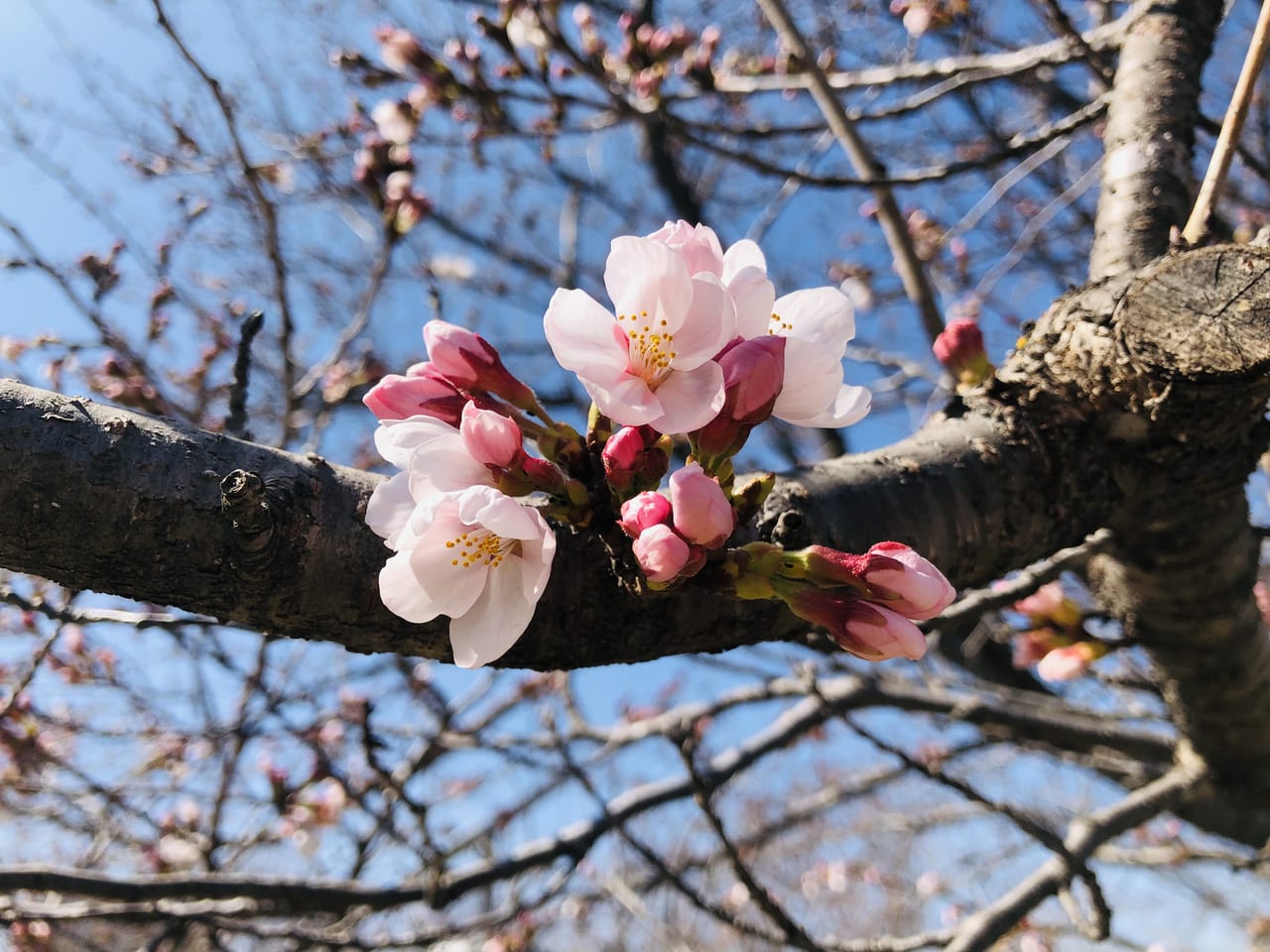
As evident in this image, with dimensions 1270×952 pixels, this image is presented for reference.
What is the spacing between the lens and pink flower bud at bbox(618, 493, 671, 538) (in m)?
0.80

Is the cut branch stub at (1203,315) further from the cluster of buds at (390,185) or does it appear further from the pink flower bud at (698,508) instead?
the cluster of buds at (390,185)

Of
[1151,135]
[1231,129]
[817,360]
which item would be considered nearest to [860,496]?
[817,360]

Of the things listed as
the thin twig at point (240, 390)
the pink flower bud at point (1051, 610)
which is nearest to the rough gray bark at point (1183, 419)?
the pink flower bud at point (1051, 610)

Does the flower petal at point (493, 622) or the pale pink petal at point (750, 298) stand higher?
the pale pink petal at point (750, 298)

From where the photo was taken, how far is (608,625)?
0.97m

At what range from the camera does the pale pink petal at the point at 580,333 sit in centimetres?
90

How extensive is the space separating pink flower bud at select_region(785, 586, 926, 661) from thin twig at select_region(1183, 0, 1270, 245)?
2.95ft

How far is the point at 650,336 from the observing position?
935 millimetres

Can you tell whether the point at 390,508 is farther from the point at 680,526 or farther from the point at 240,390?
the point at 240,390

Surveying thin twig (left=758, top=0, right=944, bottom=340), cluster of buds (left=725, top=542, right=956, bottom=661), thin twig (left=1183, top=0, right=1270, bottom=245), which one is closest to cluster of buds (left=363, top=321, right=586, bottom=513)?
cluster of buds (left=725, top=542, right=956, bottom=661)

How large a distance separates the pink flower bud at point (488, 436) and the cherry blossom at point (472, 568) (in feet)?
0.15

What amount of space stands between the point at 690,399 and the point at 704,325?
82 mm

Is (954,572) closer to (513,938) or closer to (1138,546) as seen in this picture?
(1138,546)

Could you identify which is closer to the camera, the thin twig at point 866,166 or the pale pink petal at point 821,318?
the pale pink petal at point 821,318
